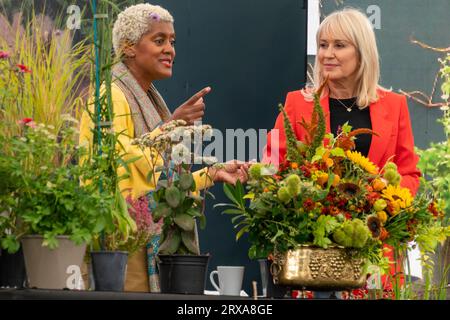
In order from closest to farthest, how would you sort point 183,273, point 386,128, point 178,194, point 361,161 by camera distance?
1. point 183,273
2. point 178,194
3. point 361,161
4. point 386,128

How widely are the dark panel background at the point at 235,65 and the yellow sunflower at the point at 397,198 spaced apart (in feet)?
6.99

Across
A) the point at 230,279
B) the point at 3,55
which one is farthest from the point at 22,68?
the point at 230,279

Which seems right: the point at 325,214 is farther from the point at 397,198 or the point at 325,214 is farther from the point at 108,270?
the point at 108,270

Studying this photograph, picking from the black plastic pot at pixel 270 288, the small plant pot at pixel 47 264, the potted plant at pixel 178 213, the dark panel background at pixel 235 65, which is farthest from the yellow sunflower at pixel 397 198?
the dark panel background at pixel 235 65

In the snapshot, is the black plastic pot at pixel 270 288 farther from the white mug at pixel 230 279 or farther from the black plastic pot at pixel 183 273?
the black plastic pot at pixel 183 273

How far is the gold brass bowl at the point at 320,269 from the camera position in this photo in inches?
101

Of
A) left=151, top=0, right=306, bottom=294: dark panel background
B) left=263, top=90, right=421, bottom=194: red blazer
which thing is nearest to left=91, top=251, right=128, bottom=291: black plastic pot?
left=263, top=90, right=421, bottom=194: red blazer

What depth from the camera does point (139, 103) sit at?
3.26 m

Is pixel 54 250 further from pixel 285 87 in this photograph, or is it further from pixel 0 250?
pixel 285 87

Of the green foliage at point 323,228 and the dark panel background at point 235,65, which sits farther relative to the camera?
the dark panel background at point 235,65

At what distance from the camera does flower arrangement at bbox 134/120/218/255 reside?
100 inches

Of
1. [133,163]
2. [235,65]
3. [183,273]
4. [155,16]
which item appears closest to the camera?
[183,273]

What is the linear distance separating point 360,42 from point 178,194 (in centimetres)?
128
